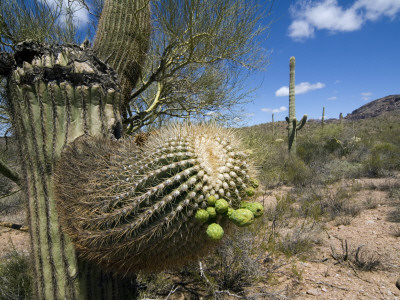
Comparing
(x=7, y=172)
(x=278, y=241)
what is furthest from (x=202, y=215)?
(x=278, y=241)

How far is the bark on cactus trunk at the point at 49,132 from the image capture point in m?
1.75

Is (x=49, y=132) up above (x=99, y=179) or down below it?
above

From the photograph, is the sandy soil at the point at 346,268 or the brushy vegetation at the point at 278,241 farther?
the brushy vegetation at the point at 278,241

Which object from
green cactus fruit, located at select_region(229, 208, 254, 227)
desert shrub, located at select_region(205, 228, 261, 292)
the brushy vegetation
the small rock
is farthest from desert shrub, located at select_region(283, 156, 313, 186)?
green cactus fruit, located at select_region(229, 208, 254, 227)

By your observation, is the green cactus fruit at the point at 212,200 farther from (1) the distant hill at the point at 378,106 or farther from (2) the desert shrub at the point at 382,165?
(1) the distant hill at the point at 378,106

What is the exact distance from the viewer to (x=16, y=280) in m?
3.59

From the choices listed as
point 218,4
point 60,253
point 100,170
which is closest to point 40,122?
point 100,170

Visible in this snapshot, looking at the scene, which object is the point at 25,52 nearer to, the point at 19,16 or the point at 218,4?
the point at 218,4

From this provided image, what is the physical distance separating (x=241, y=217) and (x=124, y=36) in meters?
3.05

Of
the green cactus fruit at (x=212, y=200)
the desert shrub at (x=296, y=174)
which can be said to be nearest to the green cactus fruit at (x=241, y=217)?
the green cactus fruit at (x=212, y=200)

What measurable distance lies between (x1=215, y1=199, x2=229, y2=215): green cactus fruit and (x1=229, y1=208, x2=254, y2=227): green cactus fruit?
0.05 m

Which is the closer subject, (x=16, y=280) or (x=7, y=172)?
(x=7, y=172)

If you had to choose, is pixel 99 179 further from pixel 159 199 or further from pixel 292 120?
pixel 292 120

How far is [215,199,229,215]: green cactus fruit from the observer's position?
49.8 inches
